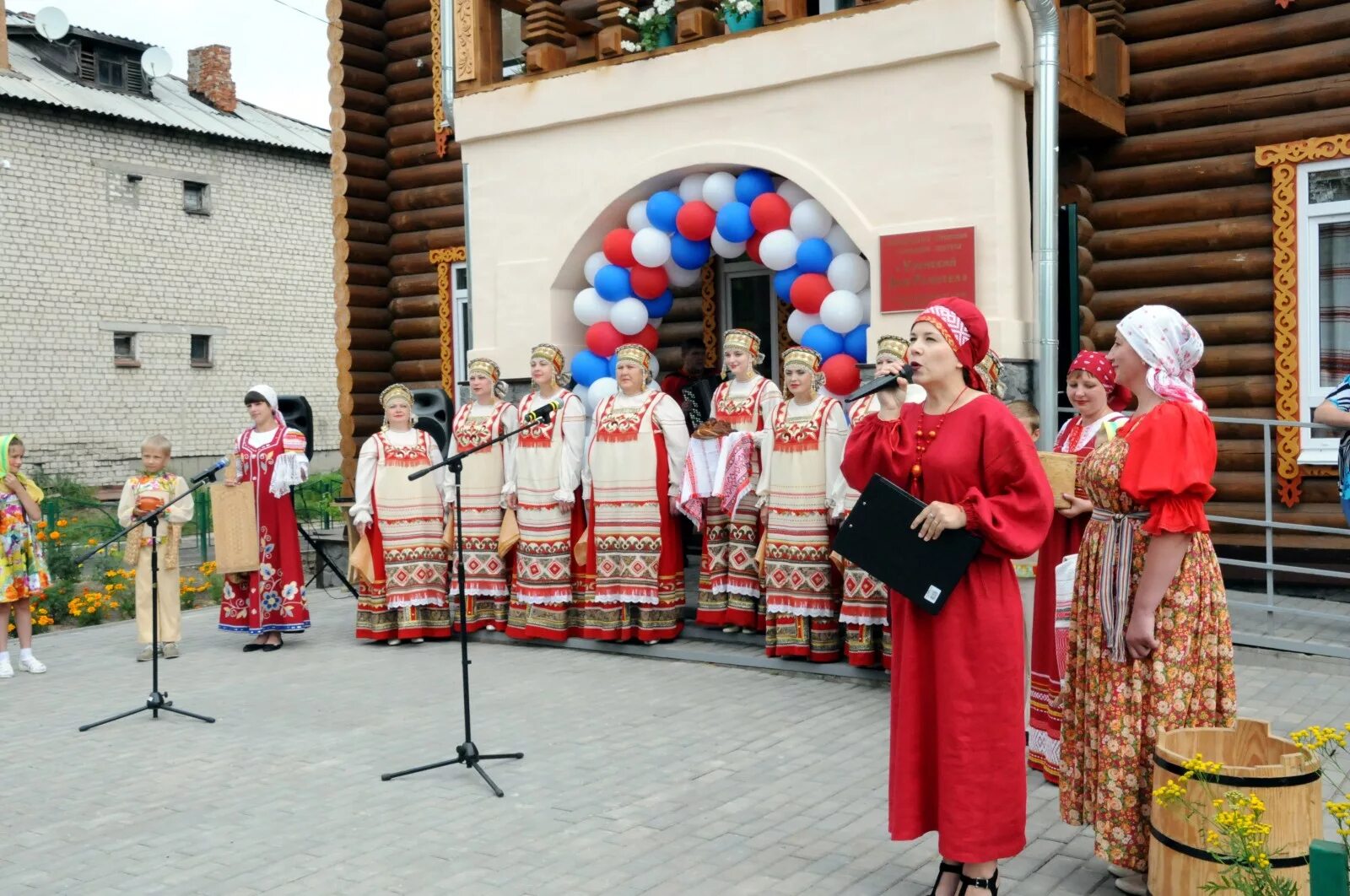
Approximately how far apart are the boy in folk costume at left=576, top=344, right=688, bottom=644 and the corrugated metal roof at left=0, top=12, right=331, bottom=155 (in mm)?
17231

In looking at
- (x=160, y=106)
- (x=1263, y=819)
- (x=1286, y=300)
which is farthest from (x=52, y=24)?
(x=1263, y=819)

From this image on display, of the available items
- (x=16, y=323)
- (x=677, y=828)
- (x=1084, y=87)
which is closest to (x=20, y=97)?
(x=16, y=323)

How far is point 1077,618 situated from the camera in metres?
4.26

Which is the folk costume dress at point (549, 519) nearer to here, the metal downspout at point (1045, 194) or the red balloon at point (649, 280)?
the red balloon at point (649, 280)

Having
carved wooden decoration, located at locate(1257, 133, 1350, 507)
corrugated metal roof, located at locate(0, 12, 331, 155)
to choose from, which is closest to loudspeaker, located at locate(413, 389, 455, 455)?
carved wooden decoration, located at locate(1257, 133, 1350, 507)

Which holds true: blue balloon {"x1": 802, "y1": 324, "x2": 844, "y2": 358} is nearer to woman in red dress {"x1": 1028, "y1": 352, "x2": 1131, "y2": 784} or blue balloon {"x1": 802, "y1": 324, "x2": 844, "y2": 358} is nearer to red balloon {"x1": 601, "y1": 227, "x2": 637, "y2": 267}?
red balloon {"x1": 601, "y1": 227, "x2": 637, "y2": 267}

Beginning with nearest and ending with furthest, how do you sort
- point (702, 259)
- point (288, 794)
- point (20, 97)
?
1. point (288, 794)
2. point (702, 259)
3. point (20, 97)

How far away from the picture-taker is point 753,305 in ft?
36.7

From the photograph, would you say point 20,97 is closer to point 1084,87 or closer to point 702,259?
point 702,259

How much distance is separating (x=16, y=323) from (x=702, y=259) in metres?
16.7

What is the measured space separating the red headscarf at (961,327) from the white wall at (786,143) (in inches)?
145

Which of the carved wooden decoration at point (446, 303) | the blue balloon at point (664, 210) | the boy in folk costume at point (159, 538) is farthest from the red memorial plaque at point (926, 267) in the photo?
the carved wooden decoration at point (446, 303)

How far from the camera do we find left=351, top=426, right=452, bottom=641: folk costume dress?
29.6 feet

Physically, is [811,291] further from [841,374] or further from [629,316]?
[629,316]
